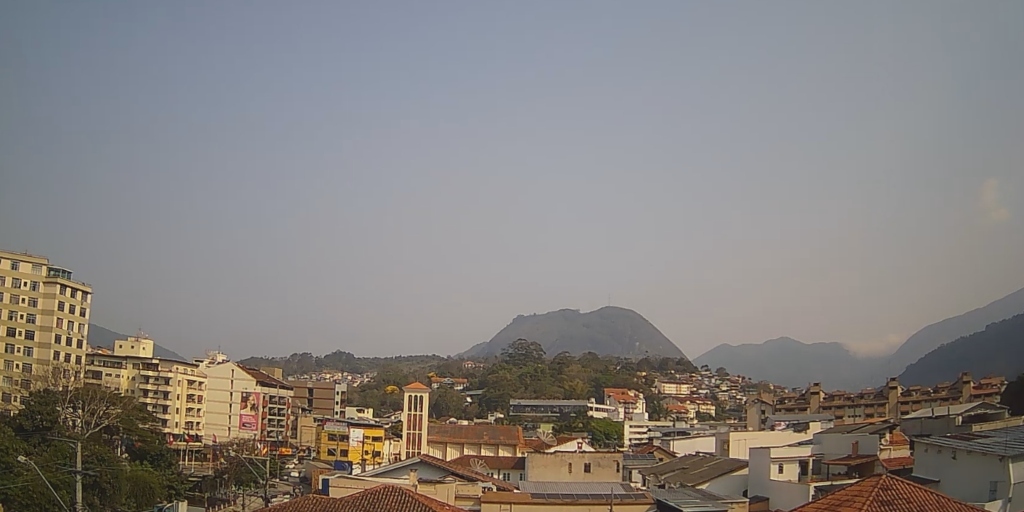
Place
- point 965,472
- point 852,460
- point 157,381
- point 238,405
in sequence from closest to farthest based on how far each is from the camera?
point 965,472
point 852,460
point 157,381
point 238,405

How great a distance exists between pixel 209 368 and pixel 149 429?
21054 mm

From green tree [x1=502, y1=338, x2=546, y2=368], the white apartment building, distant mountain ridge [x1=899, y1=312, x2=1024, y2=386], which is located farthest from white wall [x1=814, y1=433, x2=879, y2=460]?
green tree [x1=502, y1=338, x2=546, y2=368]

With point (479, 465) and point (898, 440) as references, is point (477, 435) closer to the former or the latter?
point (479, 465)

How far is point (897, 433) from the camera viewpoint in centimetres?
2902

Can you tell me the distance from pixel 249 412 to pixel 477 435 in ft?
71.7

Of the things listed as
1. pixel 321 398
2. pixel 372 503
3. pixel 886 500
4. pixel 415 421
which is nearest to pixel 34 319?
pixel 415 421

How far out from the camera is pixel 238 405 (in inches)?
2475

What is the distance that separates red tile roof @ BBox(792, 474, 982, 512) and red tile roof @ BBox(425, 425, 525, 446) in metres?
32.4

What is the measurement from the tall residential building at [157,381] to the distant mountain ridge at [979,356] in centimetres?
5300

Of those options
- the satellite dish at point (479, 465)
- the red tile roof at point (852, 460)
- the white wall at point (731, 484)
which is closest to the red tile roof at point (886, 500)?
the white wall at point (731, 484)

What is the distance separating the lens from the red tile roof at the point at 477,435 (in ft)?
154

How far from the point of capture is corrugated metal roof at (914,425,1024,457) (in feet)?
58.4

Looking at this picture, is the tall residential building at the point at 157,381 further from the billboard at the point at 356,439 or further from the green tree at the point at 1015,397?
the green tree at the point at 1015,397

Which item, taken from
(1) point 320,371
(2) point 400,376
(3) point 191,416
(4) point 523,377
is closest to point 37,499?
(3) point 191,416
